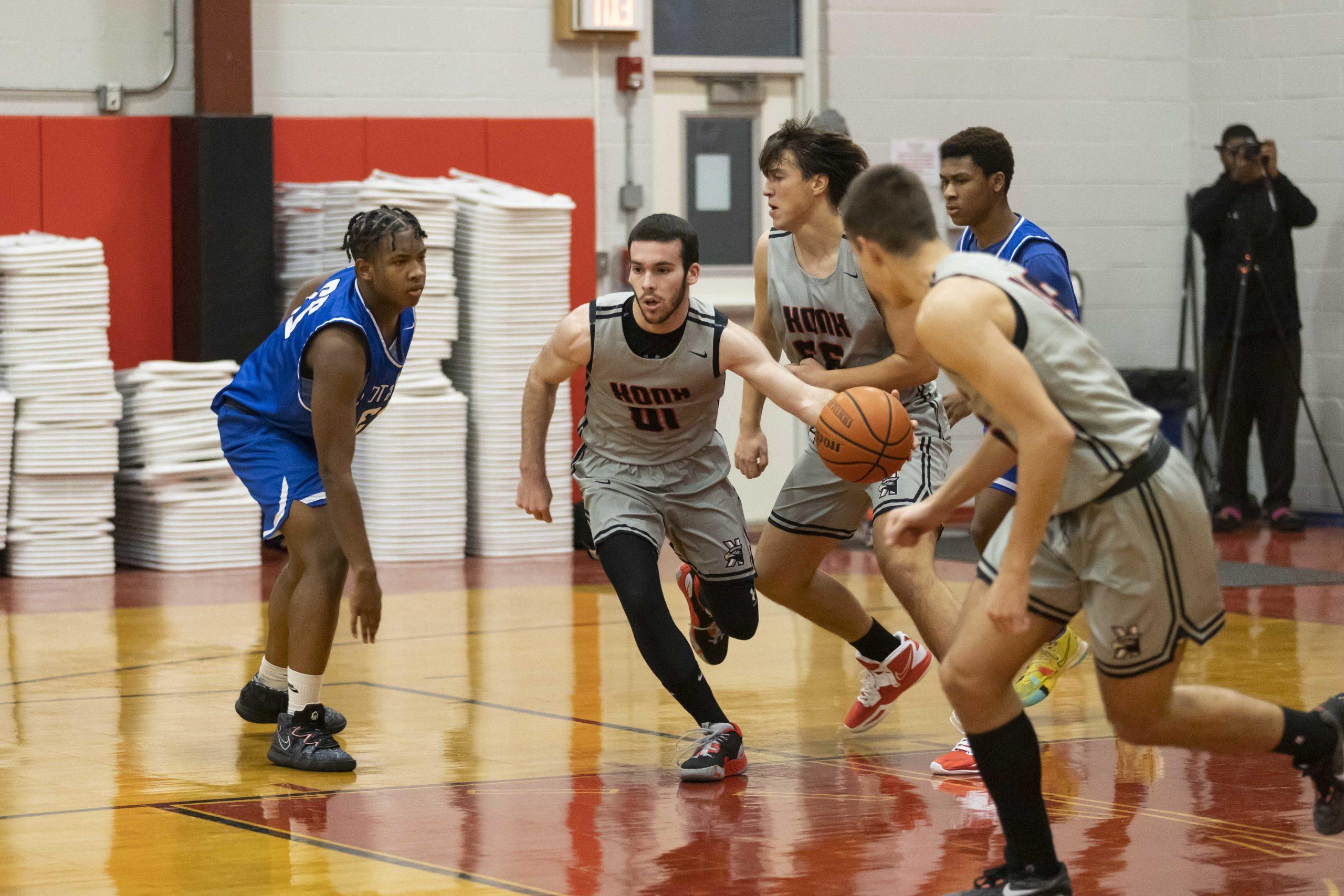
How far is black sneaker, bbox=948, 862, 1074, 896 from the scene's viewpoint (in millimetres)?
3623

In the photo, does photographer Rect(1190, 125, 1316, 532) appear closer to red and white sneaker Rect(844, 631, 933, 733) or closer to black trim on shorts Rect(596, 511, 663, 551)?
red and white sneaker Rect(844, 631, 933, 733)

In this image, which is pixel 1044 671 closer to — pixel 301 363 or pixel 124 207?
pixel 301 363

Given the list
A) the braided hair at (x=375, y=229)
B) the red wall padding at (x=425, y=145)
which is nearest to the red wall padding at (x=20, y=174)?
the red wall padding at (x=425, y=145)

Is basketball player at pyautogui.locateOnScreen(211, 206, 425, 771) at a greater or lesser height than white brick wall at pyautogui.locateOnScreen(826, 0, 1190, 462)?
lesser

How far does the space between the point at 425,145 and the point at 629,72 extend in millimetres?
1241

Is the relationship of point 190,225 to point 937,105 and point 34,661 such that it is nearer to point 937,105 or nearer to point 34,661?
point 34,661

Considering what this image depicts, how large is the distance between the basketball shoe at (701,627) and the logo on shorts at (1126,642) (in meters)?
A: 2.12

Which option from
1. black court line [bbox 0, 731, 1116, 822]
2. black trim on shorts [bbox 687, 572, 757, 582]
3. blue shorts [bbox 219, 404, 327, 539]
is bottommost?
black court line [bbox 0, 731, 1116, 822]

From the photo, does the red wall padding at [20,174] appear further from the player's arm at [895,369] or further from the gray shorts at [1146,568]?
the gray shorts at [1146,568]

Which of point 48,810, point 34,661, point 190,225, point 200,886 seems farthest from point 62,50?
point 200,886

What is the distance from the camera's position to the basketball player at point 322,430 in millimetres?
4863

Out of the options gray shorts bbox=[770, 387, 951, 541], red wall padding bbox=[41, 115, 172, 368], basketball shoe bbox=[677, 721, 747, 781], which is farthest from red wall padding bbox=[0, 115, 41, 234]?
basketball shoe bbox=[677, 721, 747, 781]

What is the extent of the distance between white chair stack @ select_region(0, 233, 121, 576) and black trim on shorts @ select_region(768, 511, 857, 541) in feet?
15.8

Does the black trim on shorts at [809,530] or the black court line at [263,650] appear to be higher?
the black trim on shorts at [809,530]
